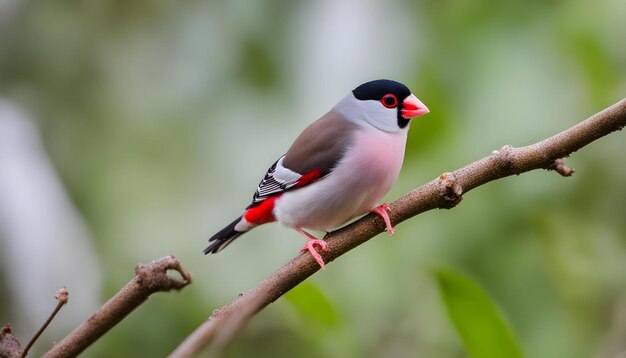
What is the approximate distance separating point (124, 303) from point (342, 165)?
0.89 m

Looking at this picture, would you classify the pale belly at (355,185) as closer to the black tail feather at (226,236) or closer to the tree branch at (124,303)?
the black tail feather at (226,236)

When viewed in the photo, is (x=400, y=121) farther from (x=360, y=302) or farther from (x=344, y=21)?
(x=344, y=21)

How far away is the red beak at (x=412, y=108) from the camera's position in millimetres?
1897

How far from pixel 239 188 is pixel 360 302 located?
579 millimetres

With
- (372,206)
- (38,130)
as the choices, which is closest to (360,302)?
(372,206)

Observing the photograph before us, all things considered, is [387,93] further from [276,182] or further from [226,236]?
[226,236]

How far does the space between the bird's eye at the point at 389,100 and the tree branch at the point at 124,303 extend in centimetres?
94

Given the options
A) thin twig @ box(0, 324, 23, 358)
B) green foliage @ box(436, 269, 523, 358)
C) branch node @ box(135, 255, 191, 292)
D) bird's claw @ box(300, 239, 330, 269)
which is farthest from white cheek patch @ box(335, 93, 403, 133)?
thin twig @ box(0, 324, 23, 358)

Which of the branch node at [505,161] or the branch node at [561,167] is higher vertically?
the branch node at [505,161]

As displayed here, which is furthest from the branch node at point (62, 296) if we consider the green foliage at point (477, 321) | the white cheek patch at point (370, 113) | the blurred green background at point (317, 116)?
the white cheek patch at point (370, 113)

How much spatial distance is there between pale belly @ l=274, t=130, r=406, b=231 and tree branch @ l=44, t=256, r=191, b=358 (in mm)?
792

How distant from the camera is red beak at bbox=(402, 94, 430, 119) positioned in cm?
190

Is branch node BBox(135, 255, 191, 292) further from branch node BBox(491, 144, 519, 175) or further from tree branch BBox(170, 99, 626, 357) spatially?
branch node BBox(491, 144, 519, 175)

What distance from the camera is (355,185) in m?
1.88
